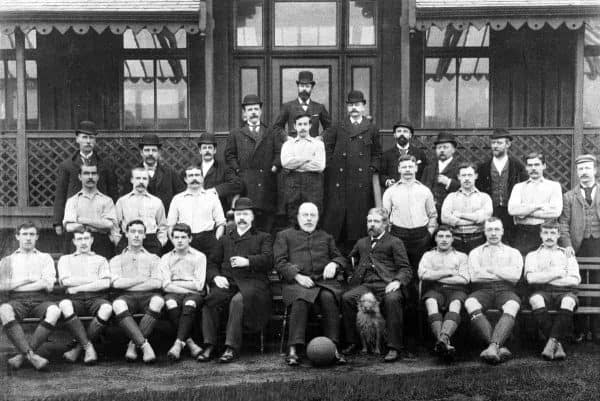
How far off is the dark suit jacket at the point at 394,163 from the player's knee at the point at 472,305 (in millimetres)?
1896

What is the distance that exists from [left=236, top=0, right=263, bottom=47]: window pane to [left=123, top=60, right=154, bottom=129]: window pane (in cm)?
160

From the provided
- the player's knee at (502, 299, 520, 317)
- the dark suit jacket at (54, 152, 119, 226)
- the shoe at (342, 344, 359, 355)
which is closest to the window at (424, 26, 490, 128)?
the player's knee at (502, 299, 520, 317)

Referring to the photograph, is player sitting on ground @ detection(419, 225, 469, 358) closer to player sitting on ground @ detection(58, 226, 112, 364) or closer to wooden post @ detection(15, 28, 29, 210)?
player sitting on ground @ detection(58, 226, 112, 364)

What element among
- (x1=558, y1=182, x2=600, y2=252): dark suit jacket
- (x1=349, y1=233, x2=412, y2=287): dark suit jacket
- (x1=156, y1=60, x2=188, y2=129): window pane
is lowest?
(x1=349, y1=233, x2=412, y2=287): dark suit jacket

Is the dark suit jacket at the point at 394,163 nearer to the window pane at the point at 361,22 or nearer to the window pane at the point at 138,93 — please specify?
the window pane at the point at 361,22

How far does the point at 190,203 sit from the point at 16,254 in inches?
77.0

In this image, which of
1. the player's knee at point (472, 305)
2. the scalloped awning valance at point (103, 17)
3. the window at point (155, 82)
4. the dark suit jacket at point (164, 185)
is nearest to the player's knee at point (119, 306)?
the dark suit jacket at point (164, 185)

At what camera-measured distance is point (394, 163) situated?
881cm

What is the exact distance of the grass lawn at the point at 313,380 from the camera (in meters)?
6.50

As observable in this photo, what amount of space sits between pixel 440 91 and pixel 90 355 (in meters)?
7.16

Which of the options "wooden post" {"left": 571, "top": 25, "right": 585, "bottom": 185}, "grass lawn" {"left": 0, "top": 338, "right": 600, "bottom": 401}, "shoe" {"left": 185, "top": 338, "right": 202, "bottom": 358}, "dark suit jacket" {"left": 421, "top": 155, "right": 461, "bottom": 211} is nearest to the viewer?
"grass lawn" {"left": 0, "top": 338, "right": 600, "bottom": 401}

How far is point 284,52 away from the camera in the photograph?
1157 centimetres

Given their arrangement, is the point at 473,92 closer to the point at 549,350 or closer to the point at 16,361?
the point at 549,350

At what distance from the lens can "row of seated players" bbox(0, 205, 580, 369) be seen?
747 cm
